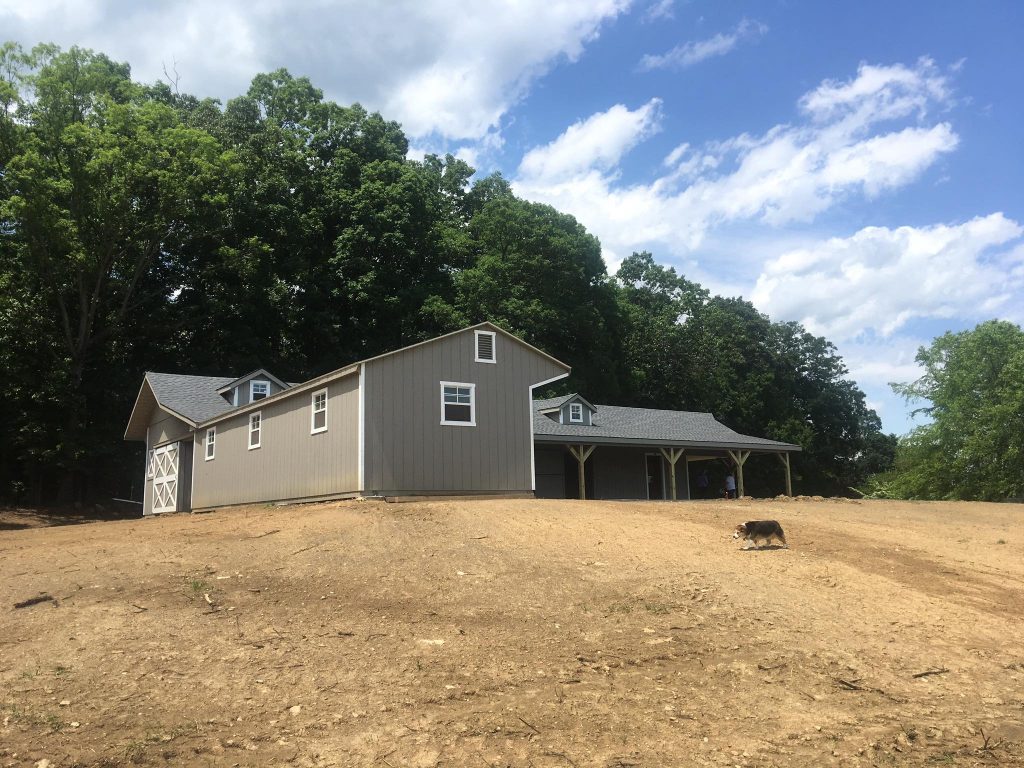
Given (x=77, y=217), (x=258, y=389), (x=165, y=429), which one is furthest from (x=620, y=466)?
(x=77, y=217)

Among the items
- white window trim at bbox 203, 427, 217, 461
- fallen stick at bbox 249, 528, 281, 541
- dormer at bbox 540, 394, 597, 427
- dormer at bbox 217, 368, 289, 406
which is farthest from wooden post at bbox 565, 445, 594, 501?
fallen stick at bbox 249, 528, 281, 541

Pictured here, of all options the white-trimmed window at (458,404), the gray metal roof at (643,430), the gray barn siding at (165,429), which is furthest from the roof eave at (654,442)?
the gray barn siding at (165,429)

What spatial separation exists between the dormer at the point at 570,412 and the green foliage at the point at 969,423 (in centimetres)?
2181

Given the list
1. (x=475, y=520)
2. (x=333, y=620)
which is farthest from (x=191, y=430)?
(x=333, y=620)

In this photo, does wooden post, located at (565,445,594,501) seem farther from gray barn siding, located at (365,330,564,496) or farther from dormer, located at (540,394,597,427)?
gray barn siding, located at (365,330,564,496)

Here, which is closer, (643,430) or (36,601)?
(36,601)

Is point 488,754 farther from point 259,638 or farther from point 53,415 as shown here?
point 53,415

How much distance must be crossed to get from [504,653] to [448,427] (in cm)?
1179

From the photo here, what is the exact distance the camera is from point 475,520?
14148 mm

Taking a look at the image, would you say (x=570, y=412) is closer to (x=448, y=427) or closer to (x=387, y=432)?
(x=448, y=427)

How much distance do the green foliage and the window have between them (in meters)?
32.9

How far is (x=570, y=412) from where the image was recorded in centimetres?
2927

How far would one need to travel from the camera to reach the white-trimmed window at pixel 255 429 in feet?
71.6

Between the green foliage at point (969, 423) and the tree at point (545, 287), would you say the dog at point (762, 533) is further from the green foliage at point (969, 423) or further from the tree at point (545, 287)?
the green foliage at point (969, 423)
